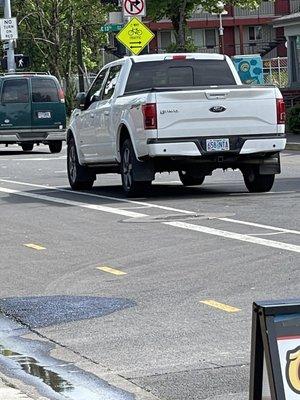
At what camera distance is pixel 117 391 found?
23.5ft

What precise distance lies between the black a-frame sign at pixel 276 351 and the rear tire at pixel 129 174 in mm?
13034

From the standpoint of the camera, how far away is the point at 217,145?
57.9ft

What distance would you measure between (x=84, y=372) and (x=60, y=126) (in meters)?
27.0

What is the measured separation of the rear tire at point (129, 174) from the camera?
18203 mm

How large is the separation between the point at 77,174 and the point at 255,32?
2185 inches

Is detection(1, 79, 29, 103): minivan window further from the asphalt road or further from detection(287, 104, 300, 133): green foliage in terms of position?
the asphalt road

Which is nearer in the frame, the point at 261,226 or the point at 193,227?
the point at 261,226

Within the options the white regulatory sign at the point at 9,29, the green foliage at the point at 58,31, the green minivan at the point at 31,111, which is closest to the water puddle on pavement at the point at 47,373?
the green minivan at the point at 31,111

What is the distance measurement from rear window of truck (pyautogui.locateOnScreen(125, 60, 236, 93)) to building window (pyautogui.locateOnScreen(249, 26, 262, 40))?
56.1 m

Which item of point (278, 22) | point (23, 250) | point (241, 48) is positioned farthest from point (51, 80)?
point (241, 48)

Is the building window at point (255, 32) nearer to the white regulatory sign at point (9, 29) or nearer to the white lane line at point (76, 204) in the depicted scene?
the white regulatory sign at point (9, 29)

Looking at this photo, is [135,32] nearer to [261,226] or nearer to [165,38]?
[261,226]

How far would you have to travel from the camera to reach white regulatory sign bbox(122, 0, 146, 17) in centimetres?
2942

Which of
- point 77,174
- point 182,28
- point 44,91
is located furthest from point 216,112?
point 182,28
